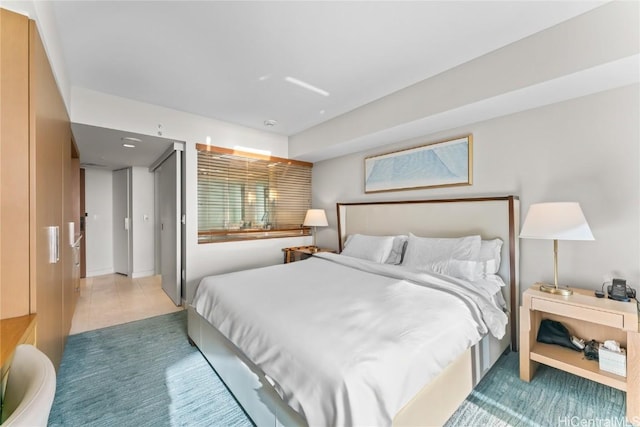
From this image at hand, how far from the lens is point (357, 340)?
1324 mm

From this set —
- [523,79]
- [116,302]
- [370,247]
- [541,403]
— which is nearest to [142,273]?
[116,302]

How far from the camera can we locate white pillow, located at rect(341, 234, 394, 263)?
3.10m

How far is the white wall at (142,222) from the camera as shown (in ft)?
16.4

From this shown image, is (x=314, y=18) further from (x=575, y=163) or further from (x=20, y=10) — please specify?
(x=575, y=163)

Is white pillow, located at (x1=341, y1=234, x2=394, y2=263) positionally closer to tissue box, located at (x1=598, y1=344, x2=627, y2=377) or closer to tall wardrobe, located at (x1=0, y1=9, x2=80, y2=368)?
tissue box, located at (x1=598, y1=344, x2=627, y2=377)

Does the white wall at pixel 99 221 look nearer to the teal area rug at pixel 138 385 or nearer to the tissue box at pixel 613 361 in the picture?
the teal area rug at pixel 138 385

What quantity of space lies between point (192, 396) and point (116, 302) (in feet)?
8.89

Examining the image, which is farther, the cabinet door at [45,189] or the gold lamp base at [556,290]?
the gold lamp base at [556,290]

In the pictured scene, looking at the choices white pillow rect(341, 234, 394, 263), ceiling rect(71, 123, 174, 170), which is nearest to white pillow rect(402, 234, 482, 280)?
white pillow rect(341, 234, 394, 263)

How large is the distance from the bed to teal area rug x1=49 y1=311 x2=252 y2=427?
128mm

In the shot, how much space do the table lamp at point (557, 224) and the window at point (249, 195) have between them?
10.8 feet

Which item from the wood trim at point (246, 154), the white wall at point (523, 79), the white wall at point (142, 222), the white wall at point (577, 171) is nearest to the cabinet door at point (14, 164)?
the wood trim at point (246, 154)

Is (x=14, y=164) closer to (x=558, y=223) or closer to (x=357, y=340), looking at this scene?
(x=357, y=340)

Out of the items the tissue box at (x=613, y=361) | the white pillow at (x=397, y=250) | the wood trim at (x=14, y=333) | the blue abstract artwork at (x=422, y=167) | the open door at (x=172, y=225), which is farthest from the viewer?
the open door at (x=172, y=225)
